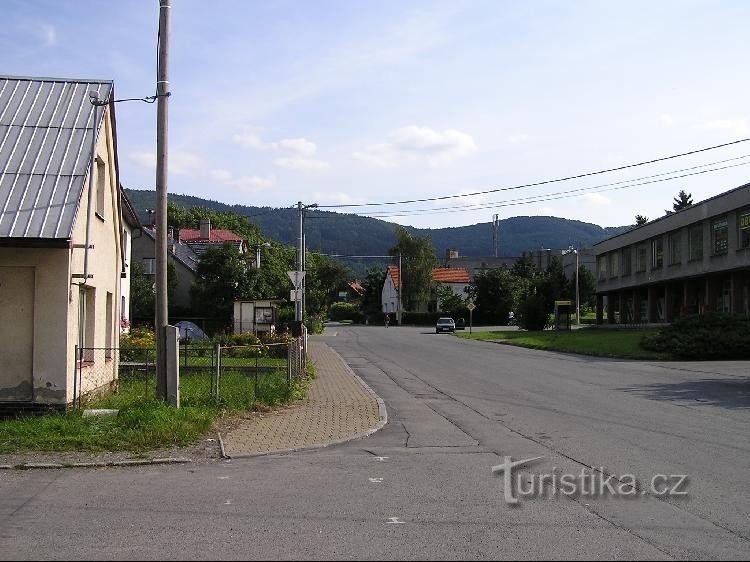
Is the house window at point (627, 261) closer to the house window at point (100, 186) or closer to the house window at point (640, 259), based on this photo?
the house window at point (640, 259)

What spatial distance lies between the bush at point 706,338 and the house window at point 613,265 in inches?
1287

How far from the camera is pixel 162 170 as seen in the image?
13.6 m

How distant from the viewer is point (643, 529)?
6812mm

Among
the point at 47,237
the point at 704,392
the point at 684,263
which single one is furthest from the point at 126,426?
the point at 684,263

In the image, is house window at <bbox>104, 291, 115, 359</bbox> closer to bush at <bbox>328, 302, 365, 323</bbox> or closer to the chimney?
the chimney

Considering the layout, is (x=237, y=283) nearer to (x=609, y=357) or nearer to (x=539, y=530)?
(x=609, y=357)

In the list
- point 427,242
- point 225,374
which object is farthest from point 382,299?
point 225,374

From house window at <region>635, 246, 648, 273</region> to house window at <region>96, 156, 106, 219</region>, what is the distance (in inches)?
1947

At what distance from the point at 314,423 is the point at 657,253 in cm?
4759

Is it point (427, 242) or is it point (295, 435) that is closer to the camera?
point (295, 435)

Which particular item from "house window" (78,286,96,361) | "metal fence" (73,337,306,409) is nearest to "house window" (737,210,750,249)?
"metal fence" (73,337,306,409)

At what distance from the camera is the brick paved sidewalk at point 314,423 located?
11523 mm

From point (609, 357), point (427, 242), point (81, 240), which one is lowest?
point (609, 357)

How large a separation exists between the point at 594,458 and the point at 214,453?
4.93 m
